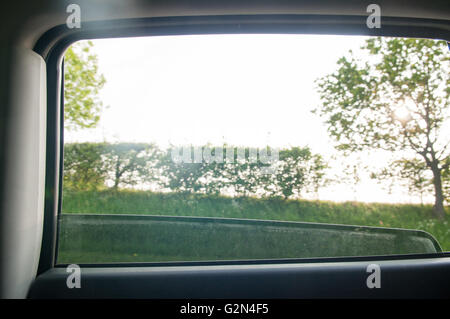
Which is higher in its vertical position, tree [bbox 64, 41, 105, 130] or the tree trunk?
tree [bbox 64, 41, 105, 130]

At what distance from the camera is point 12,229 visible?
1792mm

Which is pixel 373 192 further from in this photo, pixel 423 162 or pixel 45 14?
pixel 45 14

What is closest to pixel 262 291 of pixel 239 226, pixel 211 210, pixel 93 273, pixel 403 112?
pixel 239 226

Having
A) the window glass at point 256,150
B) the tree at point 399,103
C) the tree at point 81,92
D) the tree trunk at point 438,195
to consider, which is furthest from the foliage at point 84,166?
the tree trunk at point 438,195

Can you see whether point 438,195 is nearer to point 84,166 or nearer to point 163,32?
point 163,32

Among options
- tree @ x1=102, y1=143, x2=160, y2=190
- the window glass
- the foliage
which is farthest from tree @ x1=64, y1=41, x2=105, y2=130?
tree @ x1=102, y1=143, x2=160, y2=190

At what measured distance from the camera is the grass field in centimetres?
218

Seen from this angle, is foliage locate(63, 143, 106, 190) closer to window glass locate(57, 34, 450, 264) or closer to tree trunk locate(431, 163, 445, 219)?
window glass locate(57, 34, 450, 264)

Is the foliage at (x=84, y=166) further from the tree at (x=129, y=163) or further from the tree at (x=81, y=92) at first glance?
the tree at (x=81, y=92)

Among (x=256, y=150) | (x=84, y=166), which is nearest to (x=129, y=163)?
(x=84, y=166)

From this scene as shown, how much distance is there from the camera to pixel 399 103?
2.23 metres

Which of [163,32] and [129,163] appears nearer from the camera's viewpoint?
[163,32]

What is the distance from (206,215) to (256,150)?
24.4 inches

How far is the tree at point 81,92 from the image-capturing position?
225 centimetres
